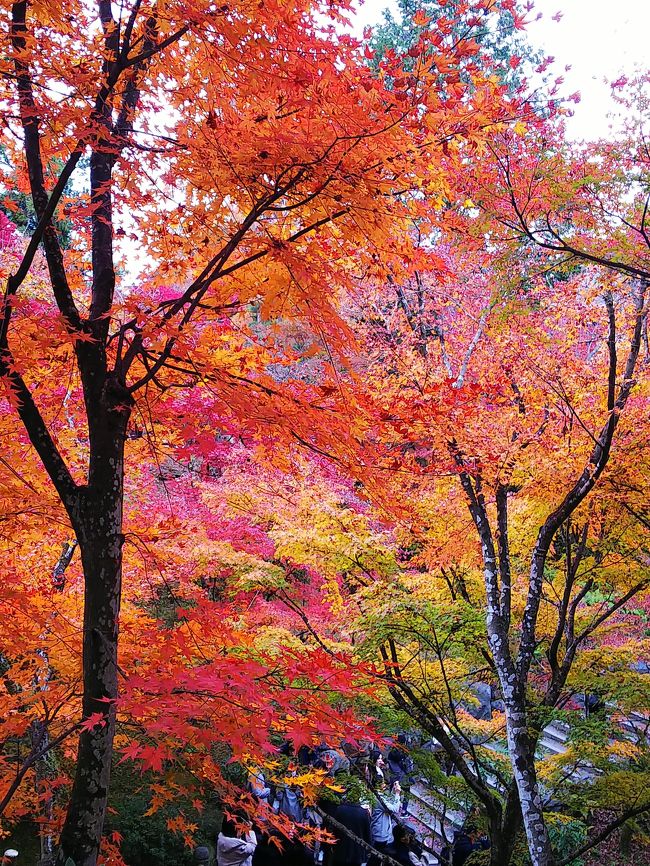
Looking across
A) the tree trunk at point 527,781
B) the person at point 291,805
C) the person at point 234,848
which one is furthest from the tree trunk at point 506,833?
the person at point 234,848

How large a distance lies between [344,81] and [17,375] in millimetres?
2006

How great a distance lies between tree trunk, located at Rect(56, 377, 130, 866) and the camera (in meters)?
2.86

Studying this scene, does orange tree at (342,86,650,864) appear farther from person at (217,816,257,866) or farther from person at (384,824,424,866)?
person at (217,816,257,866)

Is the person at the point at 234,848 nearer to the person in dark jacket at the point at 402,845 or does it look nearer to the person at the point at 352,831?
the person at the point at 352,831

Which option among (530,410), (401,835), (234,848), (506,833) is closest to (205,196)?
(530,410)

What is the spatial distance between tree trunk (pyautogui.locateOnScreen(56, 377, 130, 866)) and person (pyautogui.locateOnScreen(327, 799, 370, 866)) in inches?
201

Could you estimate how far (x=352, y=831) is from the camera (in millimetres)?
7324

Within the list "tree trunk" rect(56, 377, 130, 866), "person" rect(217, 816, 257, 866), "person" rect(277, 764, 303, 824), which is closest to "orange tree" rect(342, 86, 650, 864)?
"tree trunk" rect(56, 377, 130, 866)

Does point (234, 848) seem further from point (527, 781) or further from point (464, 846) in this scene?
point (527, 781)

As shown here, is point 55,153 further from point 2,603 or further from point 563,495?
point 563,495

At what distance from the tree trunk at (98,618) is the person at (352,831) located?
16.7ft

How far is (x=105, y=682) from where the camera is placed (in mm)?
3010

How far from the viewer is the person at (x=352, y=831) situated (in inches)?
289

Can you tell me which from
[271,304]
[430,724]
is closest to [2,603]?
[271,304]
